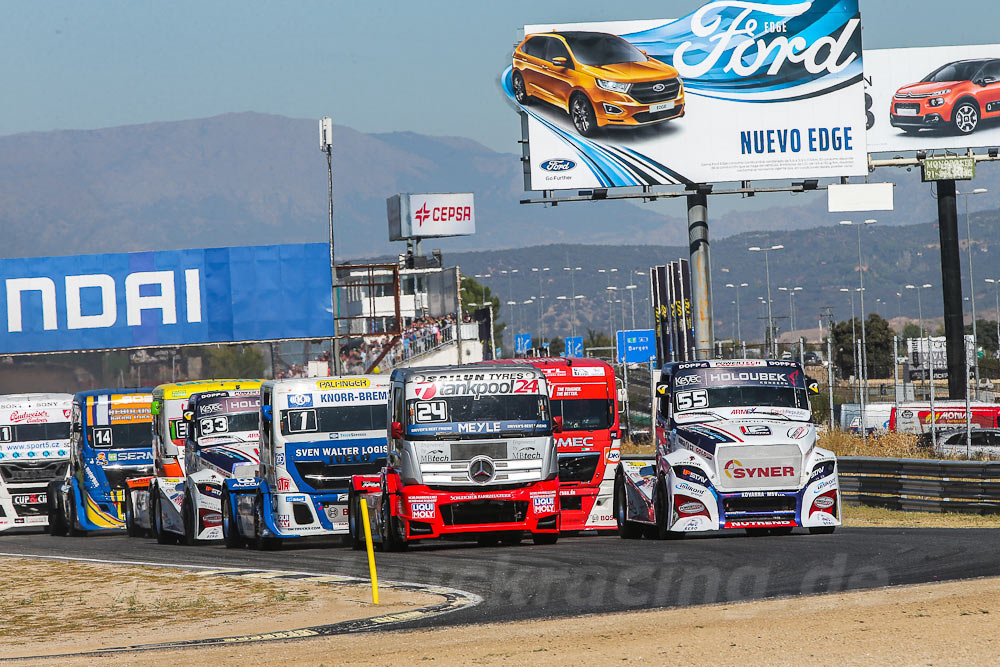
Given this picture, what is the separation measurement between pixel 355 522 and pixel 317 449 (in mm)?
1320

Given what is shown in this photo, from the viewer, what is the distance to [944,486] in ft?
88.2

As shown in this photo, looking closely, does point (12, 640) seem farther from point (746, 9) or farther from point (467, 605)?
point (746, 9)

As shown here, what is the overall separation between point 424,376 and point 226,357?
7699cm

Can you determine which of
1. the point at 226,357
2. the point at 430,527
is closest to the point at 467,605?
the point at 430,527

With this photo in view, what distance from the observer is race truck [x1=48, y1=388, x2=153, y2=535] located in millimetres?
32219

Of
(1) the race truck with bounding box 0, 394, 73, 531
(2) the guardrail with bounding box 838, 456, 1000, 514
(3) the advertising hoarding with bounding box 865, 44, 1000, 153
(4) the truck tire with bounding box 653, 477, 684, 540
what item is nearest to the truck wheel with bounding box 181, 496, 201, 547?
(1) the race truck with bounding box 0, 394, 73, 531

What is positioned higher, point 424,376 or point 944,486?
point 424,376

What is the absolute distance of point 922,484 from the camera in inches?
1084

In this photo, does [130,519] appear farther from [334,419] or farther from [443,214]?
[443,214]

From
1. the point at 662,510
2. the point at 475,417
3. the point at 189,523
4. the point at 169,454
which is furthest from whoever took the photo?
the point at 169,454

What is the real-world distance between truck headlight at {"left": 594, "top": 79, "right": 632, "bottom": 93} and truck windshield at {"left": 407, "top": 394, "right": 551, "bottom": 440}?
75.2 ft

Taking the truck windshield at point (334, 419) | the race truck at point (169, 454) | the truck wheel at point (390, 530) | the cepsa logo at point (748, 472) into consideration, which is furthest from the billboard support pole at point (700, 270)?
the truck wheel at point (390, 530)

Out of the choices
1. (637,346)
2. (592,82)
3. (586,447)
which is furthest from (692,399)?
(637,346)

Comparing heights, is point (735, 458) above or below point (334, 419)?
below
